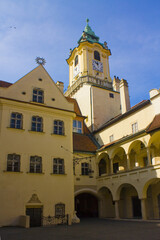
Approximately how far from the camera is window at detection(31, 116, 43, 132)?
807 inches

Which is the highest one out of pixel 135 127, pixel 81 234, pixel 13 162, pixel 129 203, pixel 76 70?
pixel 76 70

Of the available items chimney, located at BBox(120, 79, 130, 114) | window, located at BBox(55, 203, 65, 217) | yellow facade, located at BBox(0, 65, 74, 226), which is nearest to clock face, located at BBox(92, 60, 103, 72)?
chimney, located at BBox(120, 79, 130, 114)

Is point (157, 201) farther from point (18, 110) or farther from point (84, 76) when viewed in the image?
point (84, 76)

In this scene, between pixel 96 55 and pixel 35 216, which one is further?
pixel 96 55

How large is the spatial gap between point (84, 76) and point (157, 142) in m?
19.7

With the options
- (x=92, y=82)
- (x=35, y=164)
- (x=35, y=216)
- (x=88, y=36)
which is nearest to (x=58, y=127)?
(x=35, y=164)

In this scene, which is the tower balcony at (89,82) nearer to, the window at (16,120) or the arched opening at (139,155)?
the arched opening at (139,155)

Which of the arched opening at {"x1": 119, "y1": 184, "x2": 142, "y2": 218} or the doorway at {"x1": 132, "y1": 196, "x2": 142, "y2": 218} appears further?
the arched opening at {"x1": 119, "y1": 184, "x2": 142, "y2": 218}

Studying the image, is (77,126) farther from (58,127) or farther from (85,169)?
(58,127)

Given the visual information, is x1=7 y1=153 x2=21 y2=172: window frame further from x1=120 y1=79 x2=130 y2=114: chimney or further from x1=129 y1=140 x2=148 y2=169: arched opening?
x1=120 y1=79 x2=130 y2=114: chimney

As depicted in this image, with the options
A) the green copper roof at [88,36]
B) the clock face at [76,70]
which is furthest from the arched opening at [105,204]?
the green copper roof at [88,36]

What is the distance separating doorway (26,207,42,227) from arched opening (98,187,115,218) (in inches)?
373

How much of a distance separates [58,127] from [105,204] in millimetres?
11267

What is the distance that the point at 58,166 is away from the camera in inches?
808
